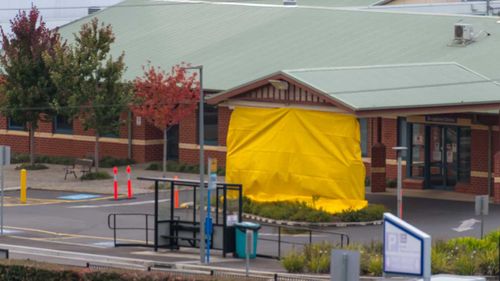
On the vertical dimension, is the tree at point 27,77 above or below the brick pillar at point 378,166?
above

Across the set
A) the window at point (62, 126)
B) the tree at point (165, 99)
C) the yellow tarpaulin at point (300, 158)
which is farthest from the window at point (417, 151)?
the window at point (62, 126)

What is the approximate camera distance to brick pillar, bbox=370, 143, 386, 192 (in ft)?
155

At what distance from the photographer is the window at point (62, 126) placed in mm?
58866

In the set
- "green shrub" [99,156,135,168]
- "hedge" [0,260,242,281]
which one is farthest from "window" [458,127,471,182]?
"hedge" [0,260,242,281]

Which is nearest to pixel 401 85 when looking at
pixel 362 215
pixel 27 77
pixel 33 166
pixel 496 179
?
pixel 496 179

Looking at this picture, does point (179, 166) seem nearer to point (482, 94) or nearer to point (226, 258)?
point (482, 94)

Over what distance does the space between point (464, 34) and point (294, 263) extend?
2040 cm

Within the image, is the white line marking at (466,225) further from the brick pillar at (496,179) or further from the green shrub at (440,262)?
the green shrub at (440,262)

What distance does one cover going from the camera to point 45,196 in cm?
4906

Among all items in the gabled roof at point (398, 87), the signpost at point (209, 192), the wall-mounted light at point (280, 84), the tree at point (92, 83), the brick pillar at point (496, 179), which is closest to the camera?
the signpost at point (209, 192)

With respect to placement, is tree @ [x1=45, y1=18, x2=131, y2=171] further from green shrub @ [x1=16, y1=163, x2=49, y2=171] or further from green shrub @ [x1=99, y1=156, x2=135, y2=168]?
green shrub @ [x1=16, y1=163, x2=49, y2=171]

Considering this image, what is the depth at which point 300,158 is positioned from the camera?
136ft

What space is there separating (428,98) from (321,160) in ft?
13.0

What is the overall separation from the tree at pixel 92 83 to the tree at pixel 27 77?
1.09 m
